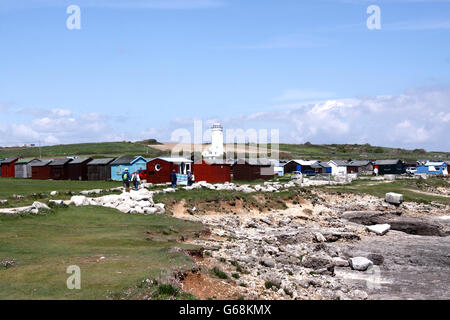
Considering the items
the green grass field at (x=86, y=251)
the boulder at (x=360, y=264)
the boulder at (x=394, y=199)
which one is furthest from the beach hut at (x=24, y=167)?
the boulder at (x=360, y=264)

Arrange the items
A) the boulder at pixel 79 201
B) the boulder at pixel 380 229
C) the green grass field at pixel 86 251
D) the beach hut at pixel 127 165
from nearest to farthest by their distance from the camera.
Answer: the green grass field at pixel 86 251 → the boulder at pixel 79 201 → the boulder at pixel 380 229 → the beach hut at pixel 127 165

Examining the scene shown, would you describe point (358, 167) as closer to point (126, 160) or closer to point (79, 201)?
point (126, 160)

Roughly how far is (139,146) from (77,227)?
142m

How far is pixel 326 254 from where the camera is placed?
99.6ft

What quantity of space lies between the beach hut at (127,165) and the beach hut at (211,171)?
816 cm

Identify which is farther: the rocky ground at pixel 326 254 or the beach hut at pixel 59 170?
the beach hut at pixel 59 170

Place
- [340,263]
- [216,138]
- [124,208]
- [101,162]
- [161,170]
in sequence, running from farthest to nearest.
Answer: [216,138]
[101,162]
[161,170]
[124,208]
[340,263]

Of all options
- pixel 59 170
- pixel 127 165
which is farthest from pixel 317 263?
pixel 59 170

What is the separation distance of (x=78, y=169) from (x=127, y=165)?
39.8ft

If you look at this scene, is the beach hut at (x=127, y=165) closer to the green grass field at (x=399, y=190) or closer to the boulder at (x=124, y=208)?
the green grass field at (x=399, y=190)

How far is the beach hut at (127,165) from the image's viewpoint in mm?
66938

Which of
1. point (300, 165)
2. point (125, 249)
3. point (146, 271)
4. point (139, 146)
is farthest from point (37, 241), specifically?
point (139, 146)
